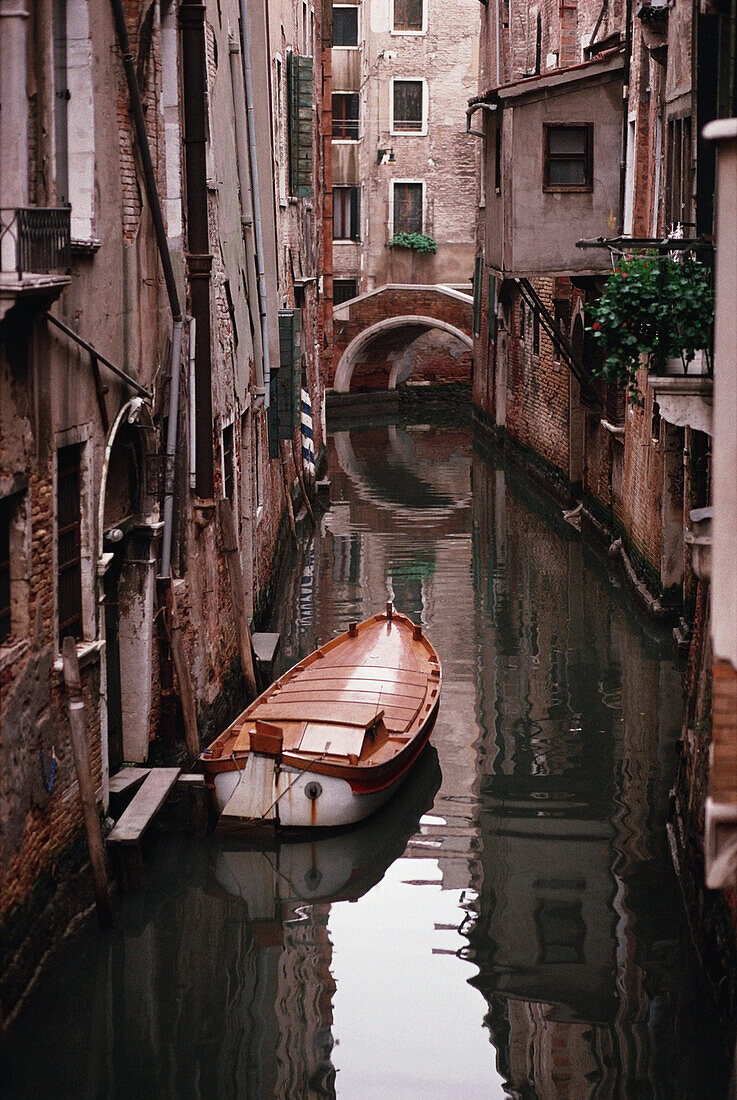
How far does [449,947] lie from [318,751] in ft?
5.16

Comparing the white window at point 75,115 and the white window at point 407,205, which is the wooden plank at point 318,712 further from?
the white window at point 407,205

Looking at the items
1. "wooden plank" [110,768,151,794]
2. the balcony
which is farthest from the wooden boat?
the balcony

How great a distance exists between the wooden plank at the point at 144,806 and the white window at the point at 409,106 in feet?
95.4

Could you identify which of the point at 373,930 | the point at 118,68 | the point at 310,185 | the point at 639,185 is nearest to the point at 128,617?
the point at 373,930

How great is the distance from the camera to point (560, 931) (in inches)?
302

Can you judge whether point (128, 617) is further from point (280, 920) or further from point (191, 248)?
point (191, 248)

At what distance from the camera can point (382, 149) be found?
116ft

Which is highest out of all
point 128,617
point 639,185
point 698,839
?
point 639,185

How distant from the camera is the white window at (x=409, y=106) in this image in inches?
1374

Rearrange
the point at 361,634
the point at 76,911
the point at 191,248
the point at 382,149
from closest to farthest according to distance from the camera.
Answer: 1. the point at 76,911
2. the point at 191,248
3. the point at 361,634
4. the point at 382,149

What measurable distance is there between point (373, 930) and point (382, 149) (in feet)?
97.8

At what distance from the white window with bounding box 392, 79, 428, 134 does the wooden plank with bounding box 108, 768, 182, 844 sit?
29.1 m

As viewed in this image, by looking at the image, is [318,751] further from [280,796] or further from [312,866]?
[312,866]

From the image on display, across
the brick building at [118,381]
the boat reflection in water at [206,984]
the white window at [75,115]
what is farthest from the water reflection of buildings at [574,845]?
the white window at [75,115]
